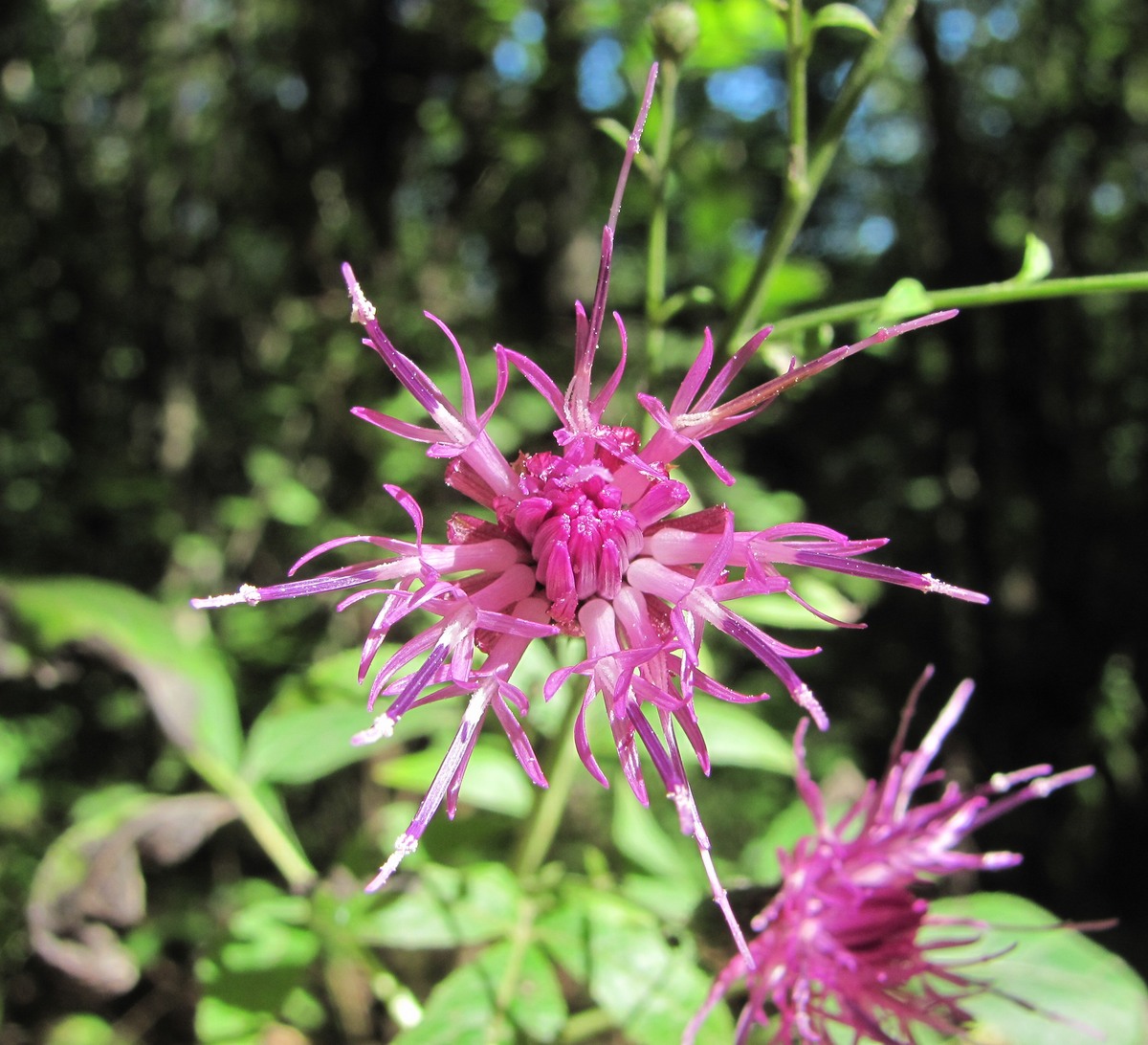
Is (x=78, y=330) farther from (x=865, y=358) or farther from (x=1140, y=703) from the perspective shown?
(x=1140, y=703)

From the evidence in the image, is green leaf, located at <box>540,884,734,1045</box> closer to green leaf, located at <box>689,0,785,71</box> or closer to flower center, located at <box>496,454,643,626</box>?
flower center, located at <box>496,454,643,626</box>

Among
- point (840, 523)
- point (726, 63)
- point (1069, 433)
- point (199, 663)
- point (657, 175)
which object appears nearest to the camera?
point (657, 175)

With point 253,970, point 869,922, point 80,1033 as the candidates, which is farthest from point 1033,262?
point 80,1033

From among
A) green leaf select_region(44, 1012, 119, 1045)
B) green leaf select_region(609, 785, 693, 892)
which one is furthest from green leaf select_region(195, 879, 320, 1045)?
green leaf select_region(44, 1012, 119, 1045)

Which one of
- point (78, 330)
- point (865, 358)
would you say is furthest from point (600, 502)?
point (865, 358)

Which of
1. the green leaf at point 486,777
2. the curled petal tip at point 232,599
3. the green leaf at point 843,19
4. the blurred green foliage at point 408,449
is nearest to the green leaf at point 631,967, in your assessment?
the blurred green foliage at point 408,449

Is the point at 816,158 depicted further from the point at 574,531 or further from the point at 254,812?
the point at 254,812

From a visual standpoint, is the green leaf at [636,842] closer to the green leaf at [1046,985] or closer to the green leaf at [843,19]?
the green leaf at [1046,985]
